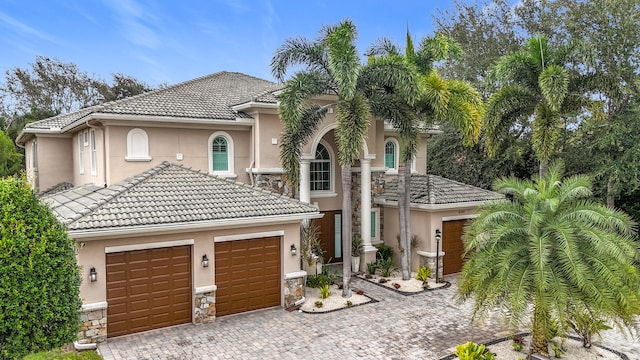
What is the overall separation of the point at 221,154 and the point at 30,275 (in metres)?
9.82

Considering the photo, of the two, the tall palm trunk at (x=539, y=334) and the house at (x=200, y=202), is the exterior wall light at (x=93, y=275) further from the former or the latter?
the tall palm trunk at (x=539, y=334)

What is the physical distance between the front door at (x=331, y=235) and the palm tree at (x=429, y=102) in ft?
14.8

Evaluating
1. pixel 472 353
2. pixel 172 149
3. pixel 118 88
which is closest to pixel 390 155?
pixel 172 149

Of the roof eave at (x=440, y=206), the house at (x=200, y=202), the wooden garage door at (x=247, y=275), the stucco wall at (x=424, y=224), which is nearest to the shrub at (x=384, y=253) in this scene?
the stucco wall at (x=424, y=224)

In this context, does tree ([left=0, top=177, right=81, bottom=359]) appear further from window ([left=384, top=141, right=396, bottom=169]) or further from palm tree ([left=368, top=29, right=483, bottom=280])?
window ([left=384, top=141, right=396, bottom=169])

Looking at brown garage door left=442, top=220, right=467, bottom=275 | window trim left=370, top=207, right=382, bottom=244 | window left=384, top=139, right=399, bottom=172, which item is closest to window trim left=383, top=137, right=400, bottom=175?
window left=384, top=139, right=399, bottom=172

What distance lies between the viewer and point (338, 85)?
41.8 feet

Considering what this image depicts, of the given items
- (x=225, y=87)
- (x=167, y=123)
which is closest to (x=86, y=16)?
(x=225, y=87)

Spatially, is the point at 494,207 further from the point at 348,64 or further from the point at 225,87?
the point at 225,87

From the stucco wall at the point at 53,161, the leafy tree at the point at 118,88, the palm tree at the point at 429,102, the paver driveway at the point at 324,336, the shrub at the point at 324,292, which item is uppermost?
the leafy tree at the point at 118,88

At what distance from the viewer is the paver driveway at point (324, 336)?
996 cm

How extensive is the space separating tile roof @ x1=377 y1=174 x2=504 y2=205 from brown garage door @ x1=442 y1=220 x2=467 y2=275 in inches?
40.2

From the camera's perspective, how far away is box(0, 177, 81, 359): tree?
23.2ft

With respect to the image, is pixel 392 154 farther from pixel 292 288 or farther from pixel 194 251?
pixel 194 251
